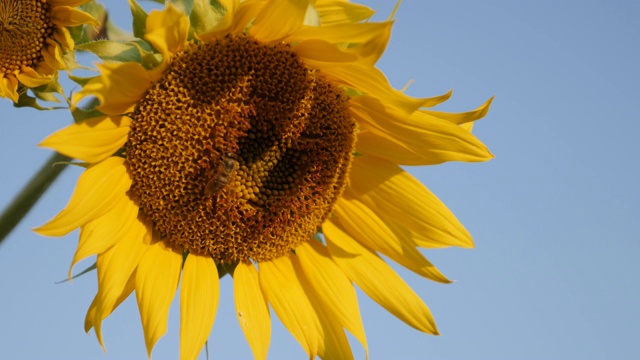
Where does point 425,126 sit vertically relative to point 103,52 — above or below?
above

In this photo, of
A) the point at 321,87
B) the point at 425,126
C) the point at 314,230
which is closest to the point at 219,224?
the point at 314,230

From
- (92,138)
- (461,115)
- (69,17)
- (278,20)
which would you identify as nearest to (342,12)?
(278,20)

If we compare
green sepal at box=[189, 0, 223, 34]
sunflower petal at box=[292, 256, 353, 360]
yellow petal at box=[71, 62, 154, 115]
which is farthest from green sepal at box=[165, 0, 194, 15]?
sunflower petal at box=[292, 256, 353, 360]

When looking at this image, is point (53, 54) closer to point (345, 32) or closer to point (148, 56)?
point (148, 56)

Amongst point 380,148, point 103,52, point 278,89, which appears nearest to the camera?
point 103,52

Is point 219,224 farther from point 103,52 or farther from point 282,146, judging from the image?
point 103,52

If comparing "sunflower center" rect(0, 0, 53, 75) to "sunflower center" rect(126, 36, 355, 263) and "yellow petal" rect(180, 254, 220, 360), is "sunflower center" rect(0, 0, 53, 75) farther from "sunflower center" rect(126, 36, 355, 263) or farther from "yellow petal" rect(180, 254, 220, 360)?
"yellow petal" rect(180, 254, 220, 360)
